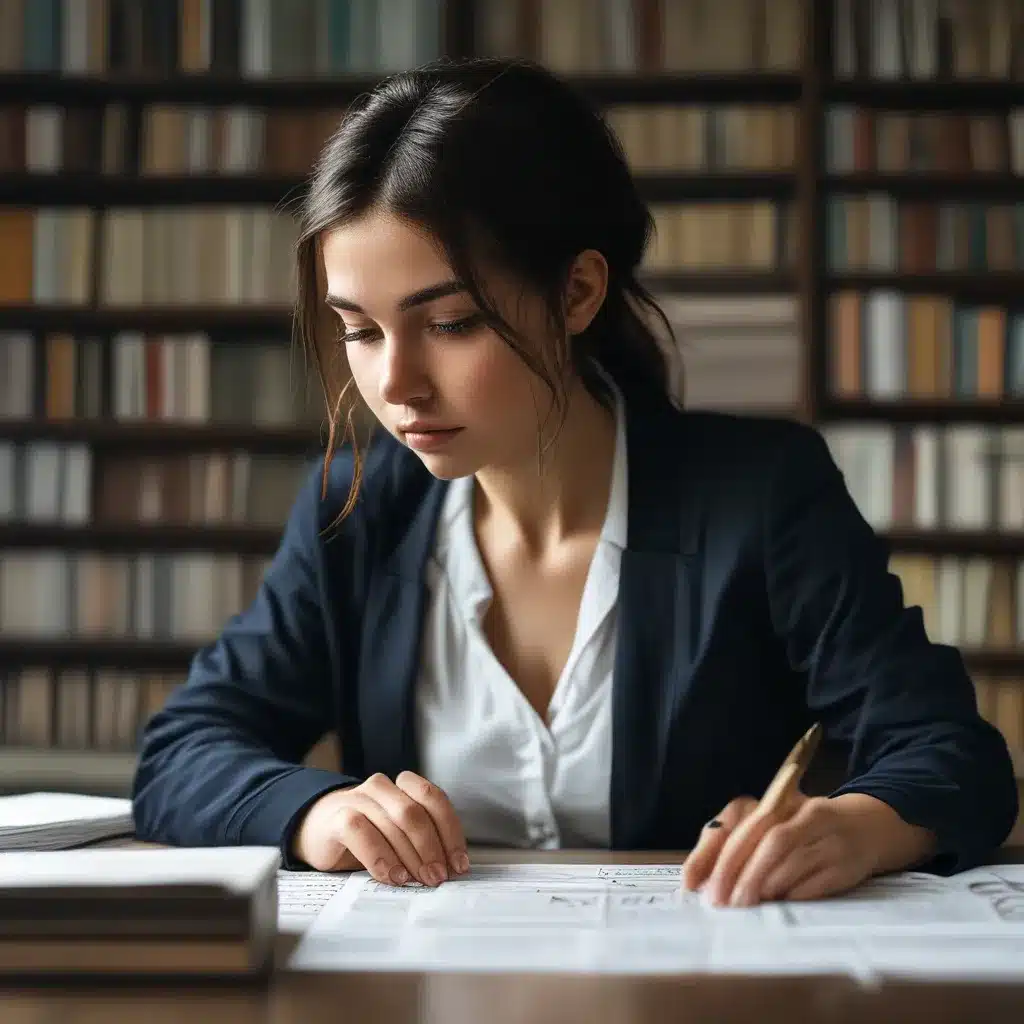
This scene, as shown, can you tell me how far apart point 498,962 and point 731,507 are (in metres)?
0.66

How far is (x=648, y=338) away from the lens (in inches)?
54.1

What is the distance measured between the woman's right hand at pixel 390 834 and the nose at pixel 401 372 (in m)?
0.31

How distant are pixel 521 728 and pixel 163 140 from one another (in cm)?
220

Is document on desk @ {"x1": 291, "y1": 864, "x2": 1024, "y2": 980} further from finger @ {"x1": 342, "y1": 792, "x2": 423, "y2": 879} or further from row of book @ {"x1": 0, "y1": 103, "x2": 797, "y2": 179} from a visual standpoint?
row of book @ {"x1": 0, "y1": 103, "x2": 797, "y2": 179}

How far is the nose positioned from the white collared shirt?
31 cm

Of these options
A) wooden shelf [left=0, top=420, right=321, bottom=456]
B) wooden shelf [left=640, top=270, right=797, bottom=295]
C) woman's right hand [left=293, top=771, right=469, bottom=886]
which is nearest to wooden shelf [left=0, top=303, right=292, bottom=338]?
wooden shelf [left=0, top=420, right=321, bottom=456]

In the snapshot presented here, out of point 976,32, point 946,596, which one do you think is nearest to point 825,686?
point 946,596

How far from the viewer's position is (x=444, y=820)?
0.92m

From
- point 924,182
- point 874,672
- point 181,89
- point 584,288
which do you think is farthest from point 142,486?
point 874,672

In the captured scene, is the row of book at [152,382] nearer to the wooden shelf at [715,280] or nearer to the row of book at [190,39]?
the row of book at [190,39]

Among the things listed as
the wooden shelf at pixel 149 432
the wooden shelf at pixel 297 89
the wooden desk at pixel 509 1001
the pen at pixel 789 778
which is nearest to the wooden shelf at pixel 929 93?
the wooden shelf at pixel 297 89

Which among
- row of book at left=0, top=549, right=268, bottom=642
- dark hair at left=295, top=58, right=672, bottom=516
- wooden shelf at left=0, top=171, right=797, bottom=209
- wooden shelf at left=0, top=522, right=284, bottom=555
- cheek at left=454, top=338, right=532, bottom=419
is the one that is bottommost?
row of book at left=0, top=549, right=268, bottom=642

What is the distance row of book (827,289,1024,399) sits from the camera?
2.90 metres

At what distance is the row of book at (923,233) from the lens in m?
2.92
